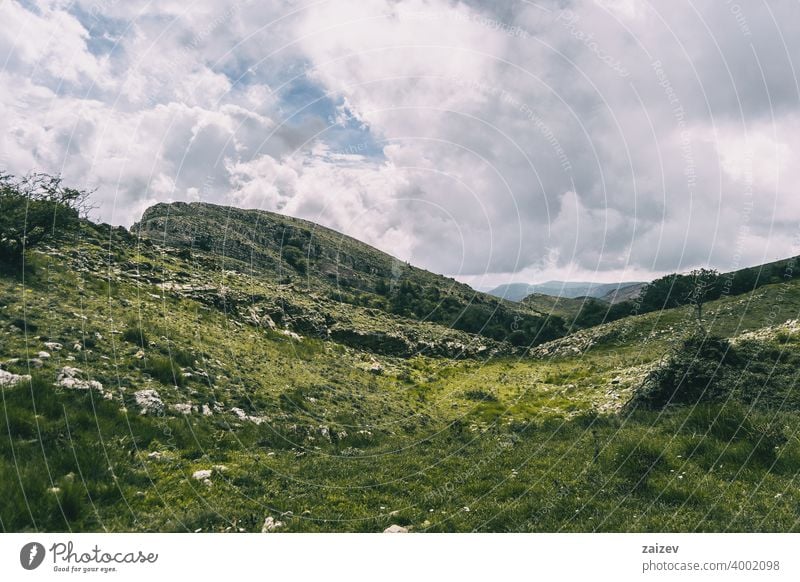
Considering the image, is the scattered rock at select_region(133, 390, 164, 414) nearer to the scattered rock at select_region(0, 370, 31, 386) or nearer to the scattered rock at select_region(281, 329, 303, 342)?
the scattered rock at select_region(0, 370, 31, 386)

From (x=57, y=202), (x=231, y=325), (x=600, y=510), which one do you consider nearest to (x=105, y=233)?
(x=57, y=202)

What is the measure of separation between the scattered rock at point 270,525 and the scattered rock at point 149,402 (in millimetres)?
7620

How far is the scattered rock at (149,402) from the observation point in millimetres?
14742

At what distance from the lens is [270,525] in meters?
9.66

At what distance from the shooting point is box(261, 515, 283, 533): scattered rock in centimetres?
955

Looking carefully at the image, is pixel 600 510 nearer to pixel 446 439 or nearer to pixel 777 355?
pixel 446 439

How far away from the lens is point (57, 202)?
2842 centimetres

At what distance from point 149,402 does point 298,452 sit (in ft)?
19.1

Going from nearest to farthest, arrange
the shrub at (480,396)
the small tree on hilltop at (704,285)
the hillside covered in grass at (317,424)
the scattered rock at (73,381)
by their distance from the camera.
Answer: the hillside covered in grass at (317,424)
the scattered rock at (73,381)
the shrub at (480,396)
the small tree on hilltop at (704,285)

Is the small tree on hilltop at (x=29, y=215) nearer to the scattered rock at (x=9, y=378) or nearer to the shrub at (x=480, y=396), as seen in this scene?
the scattered rock at (x=9, y=378)

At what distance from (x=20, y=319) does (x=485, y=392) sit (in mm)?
30890

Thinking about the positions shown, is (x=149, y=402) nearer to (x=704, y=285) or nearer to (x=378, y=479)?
(x=378, y=479)
